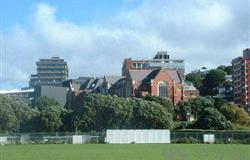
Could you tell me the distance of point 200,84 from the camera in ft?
552

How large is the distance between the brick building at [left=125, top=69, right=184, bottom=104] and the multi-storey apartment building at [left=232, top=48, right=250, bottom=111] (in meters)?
23.7

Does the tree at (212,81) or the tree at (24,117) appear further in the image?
the tree at (212,81)

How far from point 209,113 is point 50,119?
25342 mm

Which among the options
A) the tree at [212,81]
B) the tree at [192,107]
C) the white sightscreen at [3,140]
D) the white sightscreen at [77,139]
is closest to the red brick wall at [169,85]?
the tree at [192,107]

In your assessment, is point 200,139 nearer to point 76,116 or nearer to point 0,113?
point 76,116

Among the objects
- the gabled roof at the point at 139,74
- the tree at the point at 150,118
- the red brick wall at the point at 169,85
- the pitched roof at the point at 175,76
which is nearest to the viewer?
the tree at the point at 150,118

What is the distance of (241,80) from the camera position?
158m

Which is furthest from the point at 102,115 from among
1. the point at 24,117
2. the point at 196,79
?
the point at 196,79

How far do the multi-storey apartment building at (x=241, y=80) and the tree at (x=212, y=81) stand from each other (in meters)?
4.32

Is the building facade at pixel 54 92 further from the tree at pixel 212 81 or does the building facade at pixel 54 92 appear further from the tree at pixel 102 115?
the tree at pixel 102 115

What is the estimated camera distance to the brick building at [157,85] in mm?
136375

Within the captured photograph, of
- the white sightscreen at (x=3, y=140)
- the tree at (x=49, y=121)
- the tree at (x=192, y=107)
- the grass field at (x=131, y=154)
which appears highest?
the tree at (x=192, y=107)

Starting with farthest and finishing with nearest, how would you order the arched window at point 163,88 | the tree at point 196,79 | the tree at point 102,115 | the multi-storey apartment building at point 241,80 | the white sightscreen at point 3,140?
the tree at point 196,79
the multi-storey apartment building at point 241,80
the arched window at point 163,88
the tree at point 102,115
the white sightscreen at point 3,140

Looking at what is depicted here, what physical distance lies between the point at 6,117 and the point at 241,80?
88.7 metres
